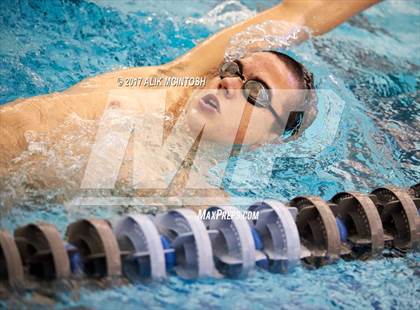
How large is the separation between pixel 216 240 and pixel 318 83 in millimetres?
1892

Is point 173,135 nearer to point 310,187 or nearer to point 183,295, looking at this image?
point 310,187

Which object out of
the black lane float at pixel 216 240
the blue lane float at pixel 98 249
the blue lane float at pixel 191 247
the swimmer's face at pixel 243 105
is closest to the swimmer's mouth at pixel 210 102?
the swimmer's face at pixel 243 105

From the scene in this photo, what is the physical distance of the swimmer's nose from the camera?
2449 mm

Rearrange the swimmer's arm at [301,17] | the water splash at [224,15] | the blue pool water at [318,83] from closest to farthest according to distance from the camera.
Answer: the blue pool water at [318,83], the swimmer's arm at [301,17], the water splash at [224,15]

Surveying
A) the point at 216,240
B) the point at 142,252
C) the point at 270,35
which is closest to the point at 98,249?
the point at 142,252

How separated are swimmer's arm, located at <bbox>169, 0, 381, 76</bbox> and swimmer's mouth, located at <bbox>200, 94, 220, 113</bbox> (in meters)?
0.50

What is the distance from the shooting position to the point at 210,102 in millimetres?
2443

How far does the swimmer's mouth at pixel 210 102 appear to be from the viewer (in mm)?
2416

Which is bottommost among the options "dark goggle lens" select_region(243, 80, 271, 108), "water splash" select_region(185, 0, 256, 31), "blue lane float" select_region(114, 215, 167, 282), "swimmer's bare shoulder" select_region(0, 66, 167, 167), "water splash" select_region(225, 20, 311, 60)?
"blue lane float" select_region(114, 215, 167, 282)

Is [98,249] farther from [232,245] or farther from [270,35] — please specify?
[270,35]

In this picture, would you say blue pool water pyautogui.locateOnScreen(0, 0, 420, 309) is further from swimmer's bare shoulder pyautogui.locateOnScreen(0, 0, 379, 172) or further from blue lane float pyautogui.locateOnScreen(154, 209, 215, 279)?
swimmer's bare shoulder pyautogui.locateOnScreen(0, 0, 379, 172)

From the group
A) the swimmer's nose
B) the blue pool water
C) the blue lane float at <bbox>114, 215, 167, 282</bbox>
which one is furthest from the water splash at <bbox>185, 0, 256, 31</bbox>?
the blue lane float at <bbox>114, 215, 167, 282</bbox>

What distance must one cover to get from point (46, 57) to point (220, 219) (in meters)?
1.77

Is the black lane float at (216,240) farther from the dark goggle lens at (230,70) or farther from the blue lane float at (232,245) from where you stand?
the dark goggle lens at (230,70)
